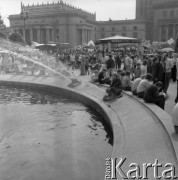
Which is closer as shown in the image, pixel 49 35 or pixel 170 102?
pixel 170 102

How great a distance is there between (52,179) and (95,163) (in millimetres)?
1165

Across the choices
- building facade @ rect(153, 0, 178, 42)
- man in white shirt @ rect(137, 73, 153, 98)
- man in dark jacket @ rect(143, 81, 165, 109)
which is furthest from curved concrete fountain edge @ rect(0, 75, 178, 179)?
building facade @ rect(153, 0, 178, 42)

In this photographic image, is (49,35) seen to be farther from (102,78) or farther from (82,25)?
(102,78)

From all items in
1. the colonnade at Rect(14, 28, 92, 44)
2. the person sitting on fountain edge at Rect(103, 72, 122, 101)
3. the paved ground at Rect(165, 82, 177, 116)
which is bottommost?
the paved ground at Rect(165, 82, 177, 116)

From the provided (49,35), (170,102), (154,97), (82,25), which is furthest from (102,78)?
(49,35)

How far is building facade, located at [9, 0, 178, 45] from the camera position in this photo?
3607 inches

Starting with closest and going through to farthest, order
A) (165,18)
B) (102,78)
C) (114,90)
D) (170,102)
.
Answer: (170,102), (114,90), (102,78), (165,18)

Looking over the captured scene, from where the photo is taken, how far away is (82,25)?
9862cm

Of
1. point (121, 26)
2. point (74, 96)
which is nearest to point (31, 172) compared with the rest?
point (74, 96)

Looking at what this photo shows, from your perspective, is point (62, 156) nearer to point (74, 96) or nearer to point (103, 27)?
point (74, 96)

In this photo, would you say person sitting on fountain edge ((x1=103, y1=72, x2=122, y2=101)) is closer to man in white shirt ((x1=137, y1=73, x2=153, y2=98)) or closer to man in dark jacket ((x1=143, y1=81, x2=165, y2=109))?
man in white shirt ((x1=137, y1=73, x2=153, y2=98))

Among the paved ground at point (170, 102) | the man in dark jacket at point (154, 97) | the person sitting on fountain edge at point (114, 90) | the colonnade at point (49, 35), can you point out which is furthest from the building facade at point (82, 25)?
the man in dark jacket at point (154, 97)

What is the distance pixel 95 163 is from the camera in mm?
6262

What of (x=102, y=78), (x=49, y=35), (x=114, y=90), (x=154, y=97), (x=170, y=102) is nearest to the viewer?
(x=154, y=97)
